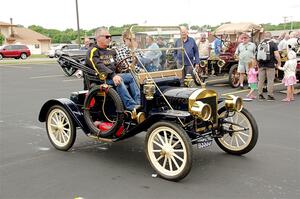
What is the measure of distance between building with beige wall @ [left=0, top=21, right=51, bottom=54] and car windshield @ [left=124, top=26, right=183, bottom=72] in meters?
63.0

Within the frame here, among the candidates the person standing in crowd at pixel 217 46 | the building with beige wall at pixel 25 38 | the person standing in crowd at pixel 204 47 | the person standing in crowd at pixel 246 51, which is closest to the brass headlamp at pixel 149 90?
the person standing in crowd at pixel 246 51

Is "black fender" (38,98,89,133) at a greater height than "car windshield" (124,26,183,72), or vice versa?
"car windshield" (124,26,183,72)

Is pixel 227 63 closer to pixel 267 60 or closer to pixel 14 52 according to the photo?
pixel 267 60

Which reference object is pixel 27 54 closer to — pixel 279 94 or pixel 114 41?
pixel 279 94

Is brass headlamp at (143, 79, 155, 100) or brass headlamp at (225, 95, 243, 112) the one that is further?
brass headlamp at (225, 95, 243, 112)

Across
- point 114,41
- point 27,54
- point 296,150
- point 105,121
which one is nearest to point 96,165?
point 105,121

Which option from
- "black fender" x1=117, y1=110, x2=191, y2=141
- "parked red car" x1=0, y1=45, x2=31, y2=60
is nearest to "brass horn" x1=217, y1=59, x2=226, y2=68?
"black fender" x1=117, y1=110, x2=191, y2=141

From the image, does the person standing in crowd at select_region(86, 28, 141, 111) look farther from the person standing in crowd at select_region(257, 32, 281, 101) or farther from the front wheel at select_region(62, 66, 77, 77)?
the person standing in crowd at select_region(257, 32, 281, 101)

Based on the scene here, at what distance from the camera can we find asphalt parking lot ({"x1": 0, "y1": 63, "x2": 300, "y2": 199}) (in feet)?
13.3

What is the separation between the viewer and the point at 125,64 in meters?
5.23

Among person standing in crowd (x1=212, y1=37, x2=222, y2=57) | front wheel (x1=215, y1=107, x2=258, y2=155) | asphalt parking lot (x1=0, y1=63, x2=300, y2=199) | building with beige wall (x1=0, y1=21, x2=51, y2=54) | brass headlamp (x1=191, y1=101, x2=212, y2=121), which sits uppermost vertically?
building with beige wall (x1=0, y1=21, x2=51, y2=54)

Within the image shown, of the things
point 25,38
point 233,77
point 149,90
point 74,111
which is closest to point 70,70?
point 233,77

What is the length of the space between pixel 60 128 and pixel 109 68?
4.08ft

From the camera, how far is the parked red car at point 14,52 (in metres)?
37.3
